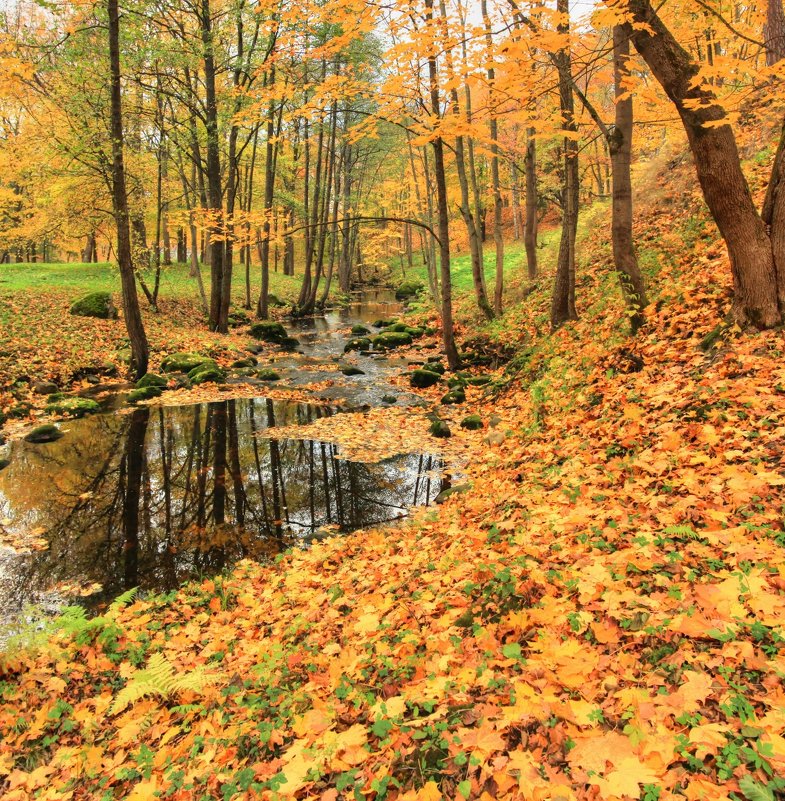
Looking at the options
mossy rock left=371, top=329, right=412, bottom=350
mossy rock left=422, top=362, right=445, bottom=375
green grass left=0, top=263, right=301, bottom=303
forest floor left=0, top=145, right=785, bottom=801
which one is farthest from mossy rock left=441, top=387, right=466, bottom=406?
green grass left=0, top=263, right=301, bottom=303

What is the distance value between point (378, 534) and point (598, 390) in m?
4.01

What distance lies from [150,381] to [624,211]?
12475mm

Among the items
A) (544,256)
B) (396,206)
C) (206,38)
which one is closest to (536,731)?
(206,38)

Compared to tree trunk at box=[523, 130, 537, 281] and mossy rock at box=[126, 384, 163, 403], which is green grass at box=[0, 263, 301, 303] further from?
tree trunk at box=[523, 130, 537, 281]

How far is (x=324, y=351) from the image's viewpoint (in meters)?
19.4

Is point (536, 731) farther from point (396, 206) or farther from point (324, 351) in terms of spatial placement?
point (396, 206)

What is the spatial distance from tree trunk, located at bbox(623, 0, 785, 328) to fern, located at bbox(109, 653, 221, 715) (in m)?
6.96

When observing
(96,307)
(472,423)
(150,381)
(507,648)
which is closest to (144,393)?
(150,381)

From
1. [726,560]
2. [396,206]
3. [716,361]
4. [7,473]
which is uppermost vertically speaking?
[396,206]

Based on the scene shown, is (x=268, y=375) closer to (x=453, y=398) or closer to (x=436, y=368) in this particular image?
(x=436, y=368)

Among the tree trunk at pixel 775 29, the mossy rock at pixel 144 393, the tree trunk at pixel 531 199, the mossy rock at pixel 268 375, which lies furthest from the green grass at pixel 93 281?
the tree trunk at pixel 775 29

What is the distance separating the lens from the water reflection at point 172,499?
251 inches

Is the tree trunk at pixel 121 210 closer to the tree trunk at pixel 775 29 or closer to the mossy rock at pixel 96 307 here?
the mossy rock at pixel 96 307

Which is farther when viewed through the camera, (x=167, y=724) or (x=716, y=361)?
(x=716, y=361)
